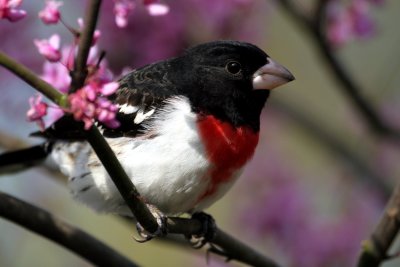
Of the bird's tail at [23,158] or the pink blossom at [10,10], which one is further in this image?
the bird's tail at [23,158]

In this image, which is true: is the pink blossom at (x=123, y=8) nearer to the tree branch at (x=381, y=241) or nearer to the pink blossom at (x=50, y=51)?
the pink blossom at (x=50, y=51)

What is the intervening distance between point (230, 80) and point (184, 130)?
1.36 feet

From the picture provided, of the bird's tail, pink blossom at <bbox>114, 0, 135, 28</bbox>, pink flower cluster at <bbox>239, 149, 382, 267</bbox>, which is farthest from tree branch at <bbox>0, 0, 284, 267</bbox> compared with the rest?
pink flower cluster at <bbox>239, 149, 382, 267</bbox>

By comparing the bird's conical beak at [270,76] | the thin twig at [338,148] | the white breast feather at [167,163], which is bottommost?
the thin twig at [338,148]

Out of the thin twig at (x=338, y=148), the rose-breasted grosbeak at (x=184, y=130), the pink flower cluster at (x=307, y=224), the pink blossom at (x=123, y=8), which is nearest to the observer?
the pink blossom at (x=123, y=8)

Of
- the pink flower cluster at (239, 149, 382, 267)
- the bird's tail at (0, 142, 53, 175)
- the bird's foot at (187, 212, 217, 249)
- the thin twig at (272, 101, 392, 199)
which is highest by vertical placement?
the bird's foot at (187, 212, 217, 249)

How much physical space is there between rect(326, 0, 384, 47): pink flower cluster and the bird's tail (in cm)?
199

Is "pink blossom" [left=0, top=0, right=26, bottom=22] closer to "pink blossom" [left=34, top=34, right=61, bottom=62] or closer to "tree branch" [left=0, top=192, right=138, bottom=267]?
"pink blossom" [left=34, top=34, right=61, bottom=62]

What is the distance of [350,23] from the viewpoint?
543 centimetres

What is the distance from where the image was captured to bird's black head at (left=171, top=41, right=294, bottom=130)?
4086mm

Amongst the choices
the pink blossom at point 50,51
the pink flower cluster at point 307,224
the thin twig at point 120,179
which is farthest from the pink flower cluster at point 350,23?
the pink blossom at point 50,51

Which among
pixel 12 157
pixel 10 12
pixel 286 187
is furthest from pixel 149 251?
pixel 10 12

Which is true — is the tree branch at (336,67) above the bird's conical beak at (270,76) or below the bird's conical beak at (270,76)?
below

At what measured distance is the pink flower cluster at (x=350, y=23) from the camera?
5.38m
